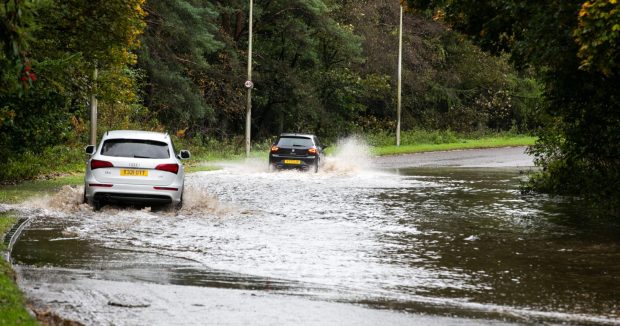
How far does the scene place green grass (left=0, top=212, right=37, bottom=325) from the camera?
821 centimetres

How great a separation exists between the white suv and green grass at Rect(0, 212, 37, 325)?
6.81 m

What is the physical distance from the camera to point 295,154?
32938mm

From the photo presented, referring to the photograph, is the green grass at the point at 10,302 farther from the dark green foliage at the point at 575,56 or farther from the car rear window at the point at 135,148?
the dark green foliage at the point at 575,56

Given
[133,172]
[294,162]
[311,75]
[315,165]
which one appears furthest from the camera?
[311,75]

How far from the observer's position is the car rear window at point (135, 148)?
18.7 meters

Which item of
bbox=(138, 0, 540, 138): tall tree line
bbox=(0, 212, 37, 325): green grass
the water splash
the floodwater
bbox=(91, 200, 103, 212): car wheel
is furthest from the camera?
bbox=(138, 0, 540, 138): tall tree line

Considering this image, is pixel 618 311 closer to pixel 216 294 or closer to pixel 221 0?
pixel 216 294

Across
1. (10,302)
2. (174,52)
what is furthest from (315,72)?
(10,302)

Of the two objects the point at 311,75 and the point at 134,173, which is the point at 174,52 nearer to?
the point at 311,75

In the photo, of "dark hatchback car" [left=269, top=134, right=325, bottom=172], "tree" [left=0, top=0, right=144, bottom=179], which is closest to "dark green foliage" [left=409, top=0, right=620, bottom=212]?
"tree" [left=0, top=0, right=144, bottom=179]

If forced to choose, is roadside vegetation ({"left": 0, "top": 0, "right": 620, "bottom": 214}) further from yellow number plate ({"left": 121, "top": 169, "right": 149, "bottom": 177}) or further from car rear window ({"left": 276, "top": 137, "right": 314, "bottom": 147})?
car rear window ({"left": 276, "top": 137, "right": 314, "bottom": 147})

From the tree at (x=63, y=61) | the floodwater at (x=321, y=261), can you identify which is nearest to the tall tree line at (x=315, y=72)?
the tree at (x=63, y=61)

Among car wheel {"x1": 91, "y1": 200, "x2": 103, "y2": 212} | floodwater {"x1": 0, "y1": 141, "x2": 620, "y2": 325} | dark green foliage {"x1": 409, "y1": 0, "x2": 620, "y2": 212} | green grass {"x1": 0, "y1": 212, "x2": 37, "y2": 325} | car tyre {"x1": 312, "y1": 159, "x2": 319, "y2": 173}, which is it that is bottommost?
floodwater {"x1": 0, "y1": 141, "x2": 620, "y2": 325}

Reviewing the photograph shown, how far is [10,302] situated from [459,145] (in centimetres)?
5030
